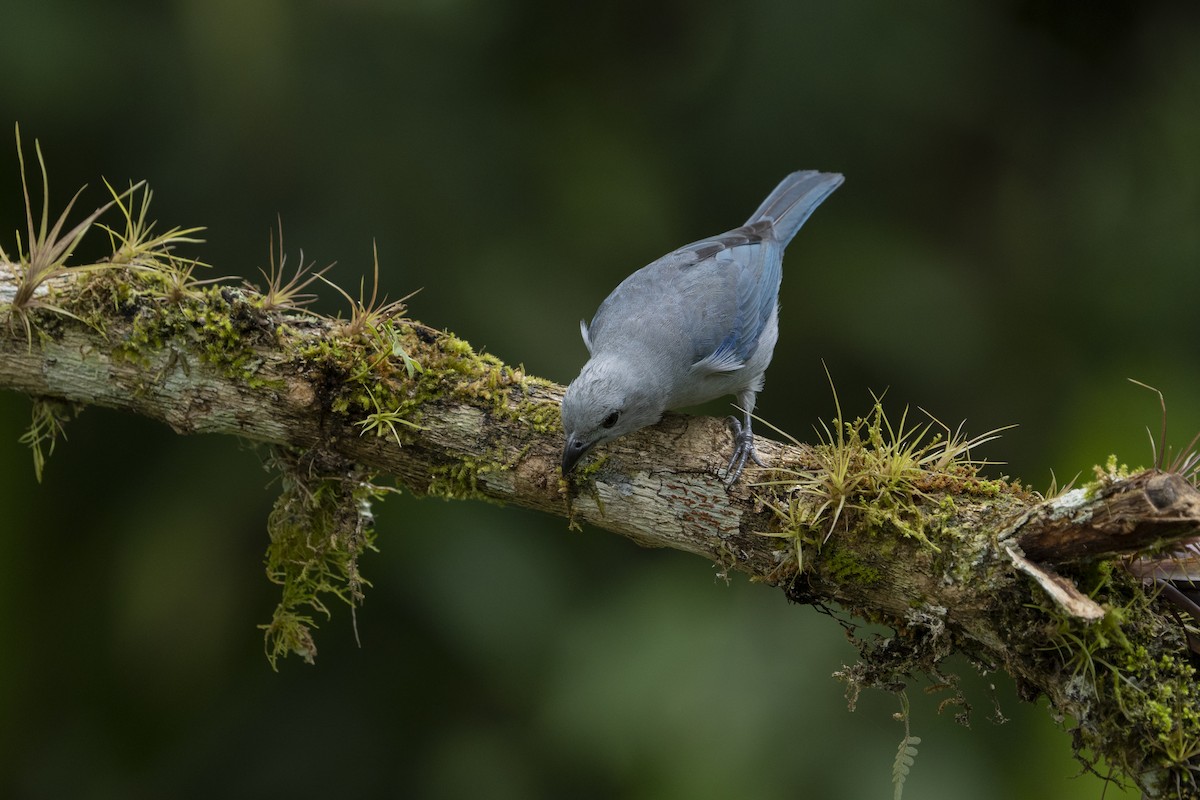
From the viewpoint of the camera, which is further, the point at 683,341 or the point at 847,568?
the point at 683,341

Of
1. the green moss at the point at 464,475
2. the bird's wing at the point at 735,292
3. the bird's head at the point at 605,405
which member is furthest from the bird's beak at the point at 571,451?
the bird's wing at the point at 735,292

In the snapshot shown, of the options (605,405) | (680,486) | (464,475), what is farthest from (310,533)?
(680,486)

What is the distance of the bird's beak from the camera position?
3277mm

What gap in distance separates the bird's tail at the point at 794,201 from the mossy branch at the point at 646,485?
2.07 meters

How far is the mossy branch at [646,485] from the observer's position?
2619mm

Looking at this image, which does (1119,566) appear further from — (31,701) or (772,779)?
(31,701)

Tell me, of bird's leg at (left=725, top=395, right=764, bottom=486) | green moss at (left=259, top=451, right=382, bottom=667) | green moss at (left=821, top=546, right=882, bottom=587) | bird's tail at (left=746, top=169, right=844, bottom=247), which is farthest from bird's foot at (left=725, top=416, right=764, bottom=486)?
bird's tail at (left=746, top=169, right=844, bottom=247)

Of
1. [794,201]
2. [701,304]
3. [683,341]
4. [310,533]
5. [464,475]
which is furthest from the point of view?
[794,201]

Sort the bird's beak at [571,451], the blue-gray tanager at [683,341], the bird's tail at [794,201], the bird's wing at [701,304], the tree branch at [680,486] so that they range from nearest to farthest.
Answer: the tree branch at [680,486] < the bird's beak at [571,451] < the blue-gray tanager at [683,341] < the bird's wing at [701,304] < the bird's tail at [794,201]

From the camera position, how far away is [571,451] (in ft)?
10.8

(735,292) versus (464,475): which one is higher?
(735,292)

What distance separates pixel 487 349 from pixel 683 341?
5.62ft

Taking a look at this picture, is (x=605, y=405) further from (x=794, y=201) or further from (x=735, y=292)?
(x=794, y=201)

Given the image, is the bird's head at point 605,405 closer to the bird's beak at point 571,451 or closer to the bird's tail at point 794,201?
the bird's beak at point 571,451
